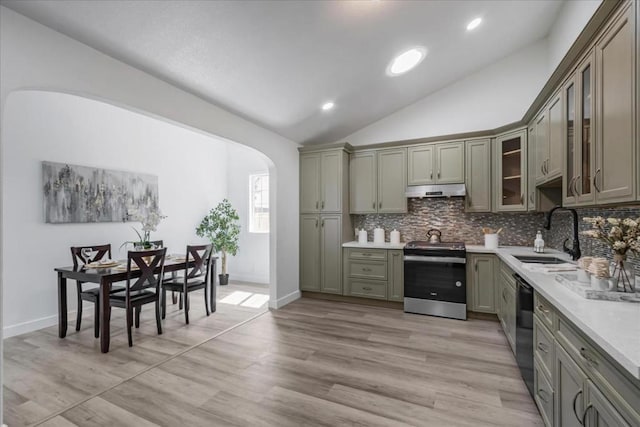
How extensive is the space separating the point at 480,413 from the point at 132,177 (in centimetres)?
504

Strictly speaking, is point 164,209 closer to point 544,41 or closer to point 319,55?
point 319,55

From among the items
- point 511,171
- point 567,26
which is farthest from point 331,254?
point 567,26

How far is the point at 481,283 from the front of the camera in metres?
3.69

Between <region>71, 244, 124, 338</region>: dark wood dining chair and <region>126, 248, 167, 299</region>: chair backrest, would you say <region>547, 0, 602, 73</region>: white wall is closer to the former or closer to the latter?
<region>126, 248, 167, 299</region>: chair backrest

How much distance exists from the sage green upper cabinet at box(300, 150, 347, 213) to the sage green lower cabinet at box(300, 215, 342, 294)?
177 mm

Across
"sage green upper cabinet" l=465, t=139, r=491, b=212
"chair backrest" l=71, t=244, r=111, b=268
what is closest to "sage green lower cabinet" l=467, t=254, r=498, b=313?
"sage green upper cabinet" l=465, t=139, r=491, b=212

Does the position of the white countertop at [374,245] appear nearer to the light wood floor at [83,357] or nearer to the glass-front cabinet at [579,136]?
the light wood floor at [83,357]

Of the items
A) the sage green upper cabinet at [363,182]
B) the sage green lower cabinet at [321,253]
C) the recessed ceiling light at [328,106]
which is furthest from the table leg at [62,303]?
the sage green upper cabinet at [363,182]

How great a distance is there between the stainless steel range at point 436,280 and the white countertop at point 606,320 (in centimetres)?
187

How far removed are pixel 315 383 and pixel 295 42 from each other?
2885 millimetres

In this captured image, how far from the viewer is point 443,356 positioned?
2777 millimetres

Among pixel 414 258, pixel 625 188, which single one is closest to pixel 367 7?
pixel 625 188

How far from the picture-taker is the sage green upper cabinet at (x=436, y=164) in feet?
13.2

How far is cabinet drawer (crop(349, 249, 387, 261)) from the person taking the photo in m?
4.26
